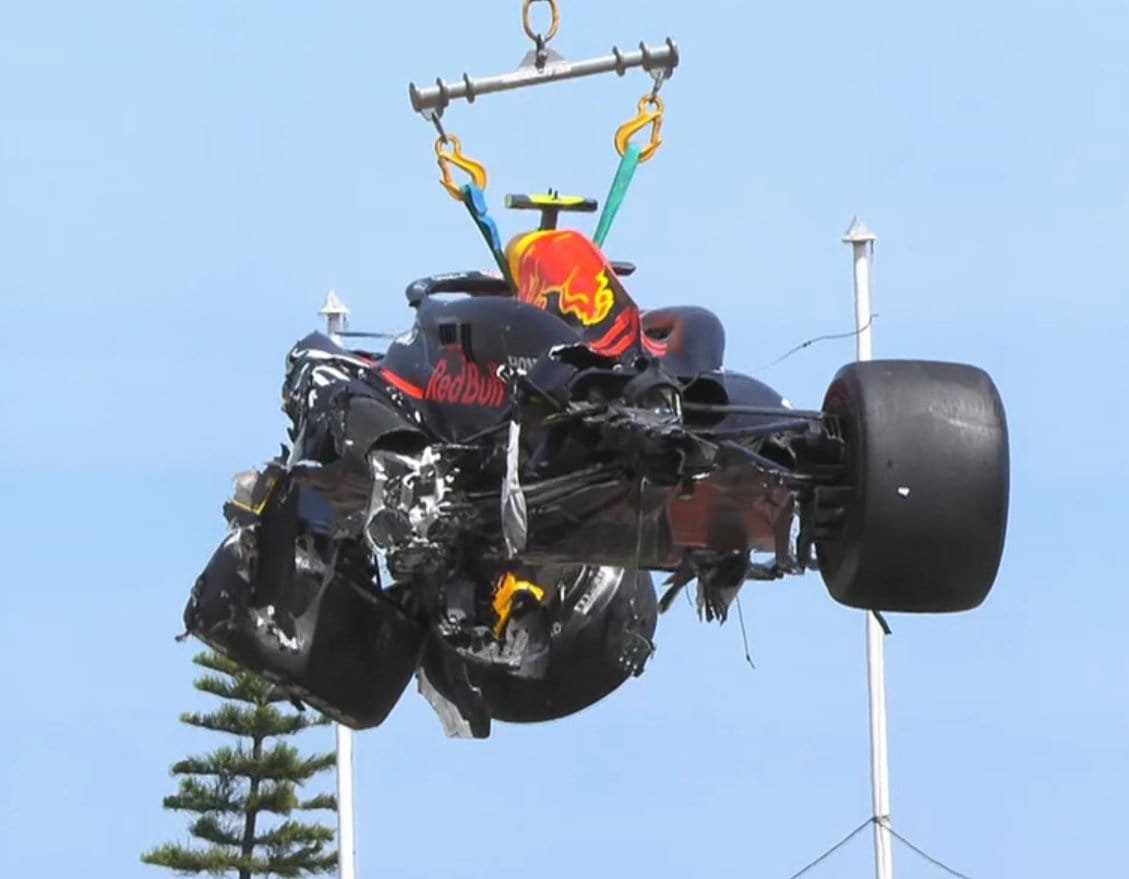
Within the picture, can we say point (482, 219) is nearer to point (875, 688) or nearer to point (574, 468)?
point (574, 468)

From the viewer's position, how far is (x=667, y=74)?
23000mm

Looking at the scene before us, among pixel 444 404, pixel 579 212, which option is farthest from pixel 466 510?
pixel 579 212

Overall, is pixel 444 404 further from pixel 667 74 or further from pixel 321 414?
pixel 667 74

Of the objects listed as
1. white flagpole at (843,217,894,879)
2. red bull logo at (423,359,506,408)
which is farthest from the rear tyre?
white flagpole at (843,217,894,879)

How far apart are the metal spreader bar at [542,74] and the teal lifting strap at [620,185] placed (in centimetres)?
46

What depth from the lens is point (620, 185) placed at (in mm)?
23156

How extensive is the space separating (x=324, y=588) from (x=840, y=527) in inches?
141

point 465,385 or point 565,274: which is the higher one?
point 565,274

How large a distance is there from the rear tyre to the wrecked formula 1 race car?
10 mm

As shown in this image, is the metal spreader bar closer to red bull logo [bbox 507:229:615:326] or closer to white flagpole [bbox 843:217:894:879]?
red bull logo [bbox 507:229:615:326]

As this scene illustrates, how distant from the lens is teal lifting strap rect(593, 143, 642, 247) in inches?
912

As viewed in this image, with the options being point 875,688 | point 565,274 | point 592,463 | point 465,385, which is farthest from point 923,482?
point 875,688

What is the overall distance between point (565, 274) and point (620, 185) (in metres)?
1.45

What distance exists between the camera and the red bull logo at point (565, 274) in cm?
2164
